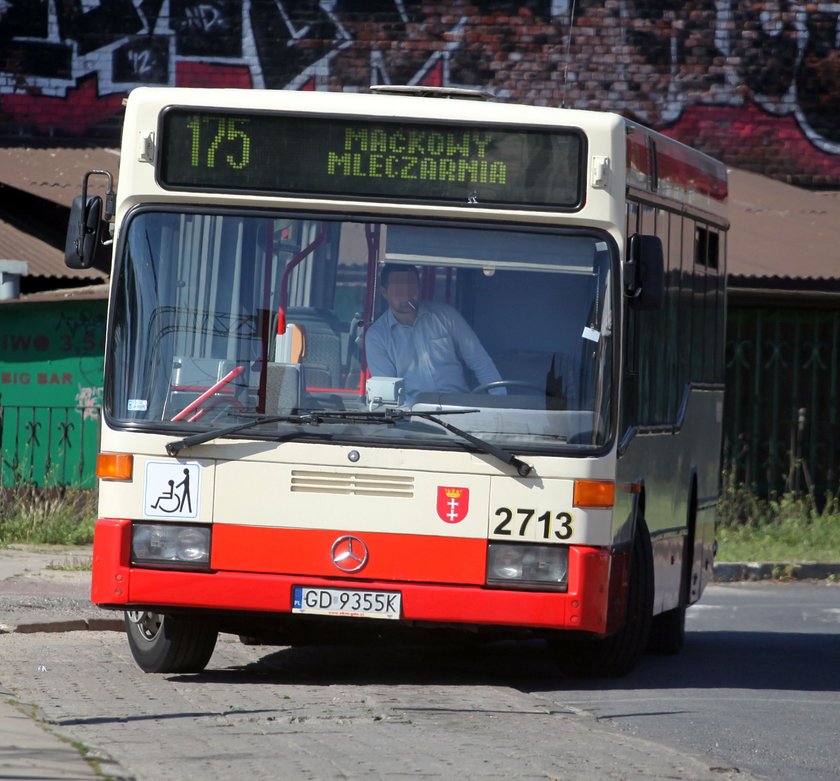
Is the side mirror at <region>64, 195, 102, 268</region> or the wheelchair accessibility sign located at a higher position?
the side mirror at <region>64, 195, 102, 268</region>

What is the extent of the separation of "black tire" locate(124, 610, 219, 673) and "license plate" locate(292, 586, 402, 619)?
921 millimetres

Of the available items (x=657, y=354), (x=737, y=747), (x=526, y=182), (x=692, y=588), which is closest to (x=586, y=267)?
(x=526, y=182)

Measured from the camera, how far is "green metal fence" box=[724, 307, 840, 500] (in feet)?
63.9

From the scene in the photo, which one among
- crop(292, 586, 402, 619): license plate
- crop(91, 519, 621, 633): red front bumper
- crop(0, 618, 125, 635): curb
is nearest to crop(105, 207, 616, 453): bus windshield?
crop(91, 519, 621, 633): red front bumper

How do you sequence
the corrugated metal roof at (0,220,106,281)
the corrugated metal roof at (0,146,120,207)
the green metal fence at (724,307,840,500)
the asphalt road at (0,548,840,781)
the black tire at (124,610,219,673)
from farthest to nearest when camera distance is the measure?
1. the corrugated metal roof at (0,146,120,207)
2. the green metal fence at (724,307,840,500)
3. the corrugated metal roof at (0,220,106,281)
4. the black tire at (124,610,219,673)
5. the asphalt road at (0,548,840,781)

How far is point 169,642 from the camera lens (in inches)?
363

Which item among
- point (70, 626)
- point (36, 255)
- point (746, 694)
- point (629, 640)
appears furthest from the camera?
point (36, 255)

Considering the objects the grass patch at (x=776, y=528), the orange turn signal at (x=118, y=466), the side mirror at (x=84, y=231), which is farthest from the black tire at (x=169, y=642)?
the grass patch at (x=776, y=528)

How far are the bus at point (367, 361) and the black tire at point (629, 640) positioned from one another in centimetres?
75

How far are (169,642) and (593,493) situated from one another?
7.41 feet

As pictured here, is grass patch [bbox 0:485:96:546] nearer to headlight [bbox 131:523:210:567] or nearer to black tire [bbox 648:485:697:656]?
black tire [bbox 648:485:697:656]

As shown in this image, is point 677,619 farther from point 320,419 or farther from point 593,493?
point 320,419

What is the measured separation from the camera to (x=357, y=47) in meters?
22.8

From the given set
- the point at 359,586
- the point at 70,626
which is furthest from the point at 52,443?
the point at 359,586
